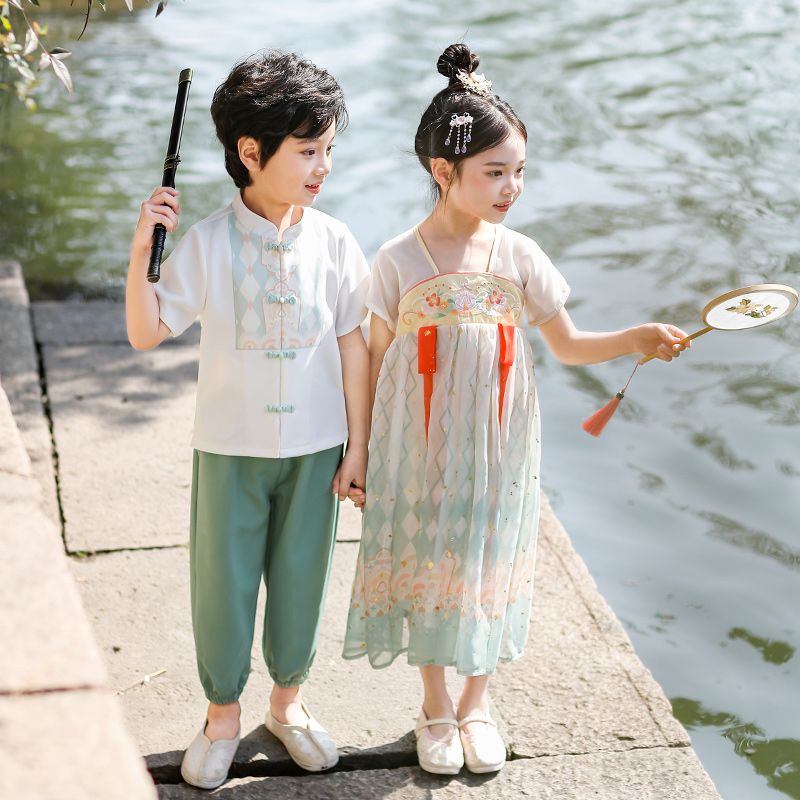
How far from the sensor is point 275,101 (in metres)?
2.26

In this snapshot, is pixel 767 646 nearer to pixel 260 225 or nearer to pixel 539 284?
pixel 539 284

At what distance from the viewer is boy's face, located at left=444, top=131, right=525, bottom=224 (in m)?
2.42

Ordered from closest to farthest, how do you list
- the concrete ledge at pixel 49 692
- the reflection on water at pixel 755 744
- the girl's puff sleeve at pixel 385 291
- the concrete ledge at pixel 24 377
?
1. the concrete ledge at pixel 49 692
2. the girl's puff sleeve at pixel 385 291
3. the reflection on water at pixel 755 744
4. the concrete ledge at pixel 24 377

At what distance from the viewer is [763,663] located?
3.33m

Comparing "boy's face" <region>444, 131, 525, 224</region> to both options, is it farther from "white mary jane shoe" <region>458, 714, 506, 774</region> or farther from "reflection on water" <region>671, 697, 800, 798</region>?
"reflection on water" <region>671, 697, 800, 798</region>

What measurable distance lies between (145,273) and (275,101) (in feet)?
1.31

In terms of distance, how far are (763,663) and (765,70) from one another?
7013 millimetres

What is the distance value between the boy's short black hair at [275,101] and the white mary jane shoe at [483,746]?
1.26 metres

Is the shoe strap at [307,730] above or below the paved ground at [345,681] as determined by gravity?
above

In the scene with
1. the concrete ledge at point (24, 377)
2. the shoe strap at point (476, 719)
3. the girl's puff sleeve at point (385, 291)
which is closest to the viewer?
the girl's puff sleeve at point (385, 291)

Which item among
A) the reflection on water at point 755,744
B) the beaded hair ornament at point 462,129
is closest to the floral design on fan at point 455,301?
the beaded hair ornament at point 462,129

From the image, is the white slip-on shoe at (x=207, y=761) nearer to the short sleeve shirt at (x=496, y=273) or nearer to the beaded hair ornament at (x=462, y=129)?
the short sleeve shirt at (x=496, y=273)

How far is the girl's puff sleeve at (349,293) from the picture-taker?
97.3 inches

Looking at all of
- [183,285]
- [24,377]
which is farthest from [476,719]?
[24,377]
